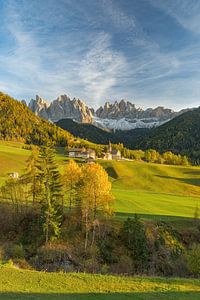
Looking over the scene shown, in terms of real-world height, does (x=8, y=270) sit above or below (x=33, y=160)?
below

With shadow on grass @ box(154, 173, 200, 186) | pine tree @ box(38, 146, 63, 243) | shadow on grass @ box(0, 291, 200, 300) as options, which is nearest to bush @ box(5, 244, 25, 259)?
pine tree @ box(38, 146, 63, 243)

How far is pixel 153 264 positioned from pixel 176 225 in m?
15.7

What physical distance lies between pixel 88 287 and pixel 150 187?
11290 centimetres

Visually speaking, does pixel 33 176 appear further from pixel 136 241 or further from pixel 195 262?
pixel 195 262

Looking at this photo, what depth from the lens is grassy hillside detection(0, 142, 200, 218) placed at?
90488 millimetres

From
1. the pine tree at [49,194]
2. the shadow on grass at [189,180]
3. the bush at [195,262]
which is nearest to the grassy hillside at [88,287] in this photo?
the bush at [195,262]

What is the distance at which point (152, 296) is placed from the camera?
27438 mm

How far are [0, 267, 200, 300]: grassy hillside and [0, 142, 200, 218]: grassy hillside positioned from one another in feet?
155

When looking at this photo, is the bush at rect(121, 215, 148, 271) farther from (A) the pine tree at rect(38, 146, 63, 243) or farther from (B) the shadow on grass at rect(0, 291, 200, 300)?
(B) the shadow on grass at rect(0, 291, 200, 300)

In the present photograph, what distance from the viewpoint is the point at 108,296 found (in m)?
26.7

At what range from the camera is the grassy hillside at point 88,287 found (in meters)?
26.4

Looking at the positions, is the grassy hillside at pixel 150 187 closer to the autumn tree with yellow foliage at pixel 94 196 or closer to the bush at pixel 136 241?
the autumn tree with yellow foliage at pixel 94 196

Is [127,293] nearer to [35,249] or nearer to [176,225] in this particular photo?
[35,249]

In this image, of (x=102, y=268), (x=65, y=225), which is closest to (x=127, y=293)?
(x=102, y=268)
